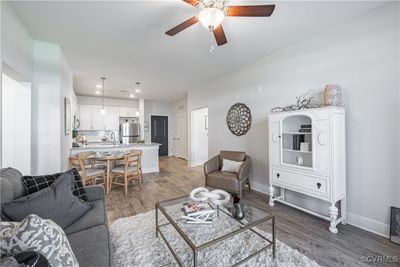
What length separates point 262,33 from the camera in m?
2.48

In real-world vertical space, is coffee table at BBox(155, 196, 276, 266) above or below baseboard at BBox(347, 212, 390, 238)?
above

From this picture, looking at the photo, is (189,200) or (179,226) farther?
(189,200)

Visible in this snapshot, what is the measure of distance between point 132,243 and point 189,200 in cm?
72

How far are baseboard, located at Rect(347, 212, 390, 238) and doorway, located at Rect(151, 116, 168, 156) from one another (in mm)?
6935

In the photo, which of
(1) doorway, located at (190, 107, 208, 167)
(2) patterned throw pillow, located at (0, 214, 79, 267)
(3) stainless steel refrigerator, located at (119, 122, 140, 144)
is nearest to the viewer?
(2) patterned throw pillow, located at (0, 214, 79, 267)

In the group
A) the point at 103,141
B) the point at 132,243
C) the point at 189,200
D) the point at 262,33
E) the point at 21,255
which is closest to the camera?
the point at 21,255

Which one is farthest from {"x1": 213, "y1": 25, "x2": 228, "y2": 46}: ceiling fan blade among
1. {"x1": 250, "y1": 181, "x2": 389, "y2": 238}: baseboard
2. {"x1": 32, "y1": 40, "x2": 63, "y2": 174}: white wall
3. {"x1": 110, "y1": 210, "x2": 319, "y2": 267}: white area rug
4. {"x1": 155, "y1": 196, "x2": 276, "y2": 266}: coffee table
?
{"x1": 250, "y1": 181, "x2": 389, "y2": 238}: baseboard

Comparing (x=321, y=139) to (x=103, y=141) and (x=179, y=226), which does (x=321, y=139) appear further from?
(x=103, y=141)

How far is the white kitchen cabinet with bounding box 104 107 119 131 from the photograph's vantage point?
6.69 metres

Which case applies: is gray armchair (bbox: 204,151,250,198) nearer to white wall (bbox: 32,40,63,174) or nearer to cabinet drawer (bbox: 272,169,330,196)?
cabinet drawer (bbox: 272,169,330,196)

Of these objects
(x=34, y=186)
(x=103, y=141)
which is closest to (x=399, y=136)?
(x=34, y=186)

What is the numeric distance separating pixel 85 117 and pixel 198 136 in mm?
4071

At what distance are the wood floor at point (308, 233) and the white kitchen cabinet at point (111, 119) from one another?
3.90 metres

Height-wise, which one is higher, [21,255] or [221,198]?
[21,255]
